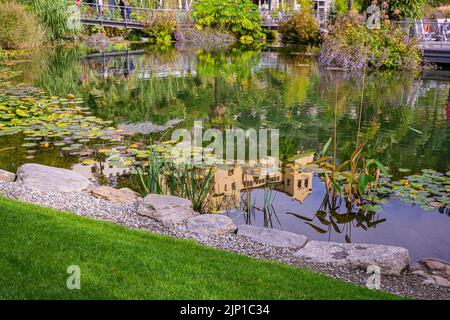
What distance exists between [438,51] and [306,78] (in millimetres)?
6028

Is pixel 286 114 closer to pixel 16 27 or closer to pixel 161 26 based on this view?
pixel 16 27

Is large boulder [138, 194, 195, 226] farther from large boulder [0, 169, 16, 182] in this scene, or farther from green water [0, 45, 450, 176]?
green water [0, 45, 450, 176]

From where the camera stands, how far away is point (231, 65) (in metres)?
20.8

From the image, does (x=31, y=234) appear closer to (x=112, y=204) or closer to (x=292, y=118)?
(x=112, y=204)

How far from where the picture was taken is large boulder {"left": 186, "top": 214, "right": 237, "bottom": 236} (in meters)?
5.55

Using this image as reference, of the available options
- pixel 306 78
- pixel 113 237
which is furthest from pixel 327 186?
pixel 306 78

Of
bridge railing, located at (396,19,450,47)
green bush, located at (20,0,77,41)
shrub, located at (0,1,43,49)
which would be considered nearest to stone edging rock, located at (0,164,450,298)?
bridge railing, located at (396,19,450,47)

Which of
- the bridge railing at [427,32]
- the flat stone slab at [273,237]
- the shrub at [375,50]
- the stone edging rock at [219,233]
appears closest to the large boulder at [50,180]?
the stone edging rock at [219,233]

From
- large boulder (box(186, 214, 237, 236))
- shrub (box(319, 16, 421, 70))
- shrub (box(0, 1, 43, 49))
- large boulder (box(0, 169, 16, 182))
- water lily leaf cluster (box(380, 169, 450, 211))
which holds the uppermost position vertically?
shrub (box(0, 1, 43, 49))

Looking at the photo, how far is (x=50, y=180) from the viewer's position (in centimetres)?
666

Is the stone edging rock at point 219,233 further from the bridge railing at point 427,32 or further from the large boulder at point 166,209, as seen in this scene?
the bridge railing at point 427,32

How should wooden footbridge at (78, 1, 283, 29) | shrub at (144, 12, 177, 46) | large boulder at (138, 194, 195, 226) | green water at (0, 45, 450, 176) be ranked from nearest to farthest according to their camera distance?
1. large boulder at (138, 194, 195, 226)
2. green water at (0, 45, 450, 176)
3. wooden footbridge at (78, 1, 283, 29)
4. shrub at (144, 12, 177, 46)

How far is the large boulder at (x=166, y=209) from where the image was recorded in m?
5.77

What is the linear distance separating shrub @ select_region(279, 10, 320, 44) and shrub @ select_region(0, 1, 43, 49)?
13.5 m
